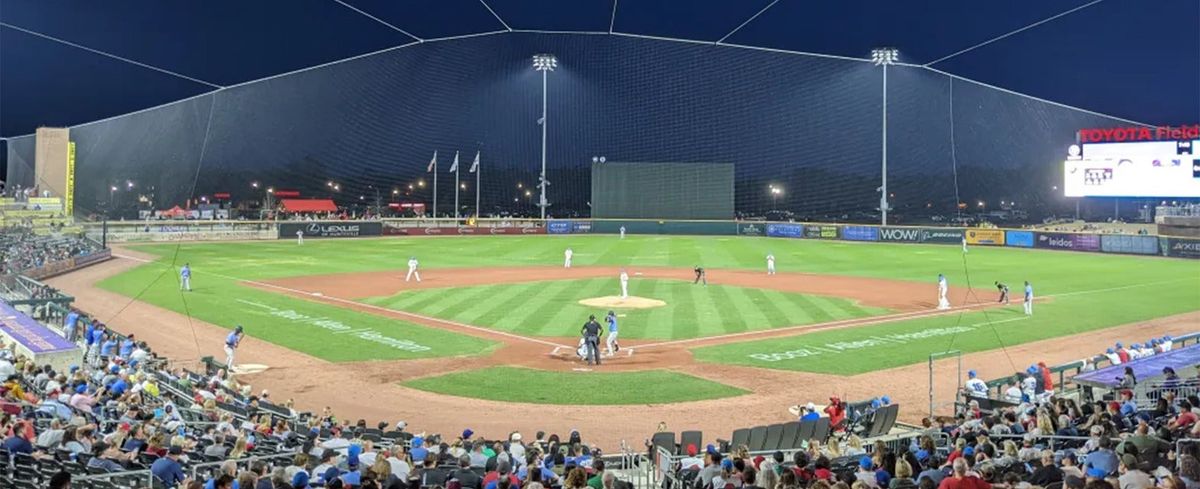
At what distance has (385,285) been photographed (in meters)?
36.8

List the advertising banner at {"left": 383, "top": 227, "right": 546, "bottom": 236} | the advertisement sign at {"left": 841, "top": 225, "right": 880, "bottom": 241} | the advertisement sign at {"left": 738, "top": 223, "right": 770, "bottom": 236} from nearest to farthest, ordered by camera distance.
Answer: the advertisement sign at {"left": 841, "top": 225, "right": 880, "bottom": 241}
the advertising banner at {"left": 383, "top": 227, "right": 546, "bottom": 236}
the advertisement sign at {"left": 738, "top": 223, "right": 770, "bottom": 236}

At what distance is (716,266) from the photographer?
157ft

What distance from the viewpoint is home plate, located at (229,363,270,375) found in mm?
19906

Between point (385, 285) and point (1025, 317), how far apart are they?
25.0 m

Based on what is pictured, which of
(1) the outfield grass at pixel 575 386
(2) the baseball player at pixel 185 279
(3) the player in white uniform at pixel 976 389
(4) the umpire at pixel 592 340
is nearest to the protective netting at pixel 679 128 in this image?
(2) the baseball player at pixel 185 279

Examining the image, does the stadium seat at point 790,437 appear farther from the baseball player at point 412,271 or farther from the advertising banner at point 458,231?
the advertising banner at point 458,231

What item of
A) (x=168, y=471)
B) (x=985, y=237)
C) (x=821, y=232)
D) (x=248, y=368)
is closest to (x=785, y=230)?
(x=821, y=232)

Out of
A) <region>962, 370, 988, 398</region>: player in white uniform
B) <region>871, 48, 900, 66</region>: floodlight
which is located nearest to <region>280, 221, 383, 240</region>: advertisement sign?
<region>871, 48, 900, 66</region>: floodlight

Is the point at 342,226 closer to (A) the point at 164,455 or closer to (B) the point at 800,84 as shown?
(B) the point at 800,84

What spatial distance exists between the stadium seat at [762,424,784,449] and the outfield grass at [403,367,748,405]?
192 inches

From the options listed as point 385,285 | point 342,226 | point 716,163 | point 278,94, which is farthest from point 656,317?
point 716,163

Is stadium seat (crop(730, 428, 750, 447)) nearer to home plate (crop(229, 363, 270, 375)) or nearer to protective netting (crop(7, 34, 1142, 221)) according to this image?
home plate (crop(229, 363, 270, 375))

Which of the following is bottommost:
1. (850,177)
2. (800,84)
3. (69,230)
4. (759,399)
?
(759,399)

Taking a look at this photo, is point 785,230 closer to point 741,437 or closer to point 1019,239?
point 1019,239
